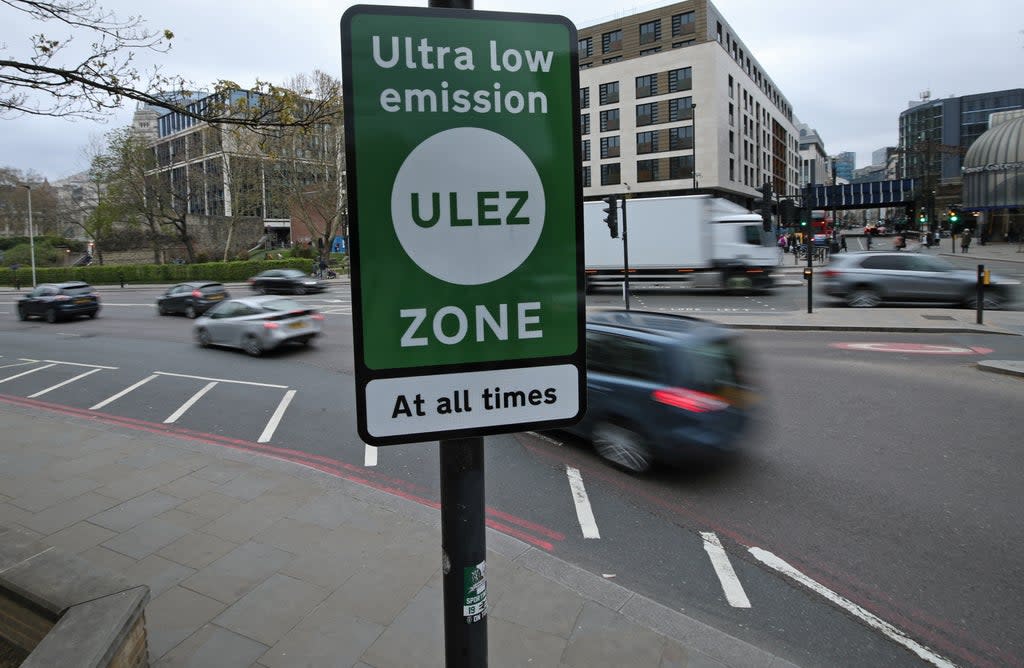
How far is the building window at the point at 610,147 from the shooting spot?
2306 inches

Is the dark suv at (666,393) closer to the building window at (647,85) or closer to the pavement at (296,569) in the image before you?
the pavement at (296,569)

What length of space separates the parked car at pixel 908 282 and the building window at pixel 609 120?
41302mm

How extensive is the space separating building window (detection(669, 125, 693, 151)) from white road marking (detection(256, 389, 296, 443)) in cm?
5035

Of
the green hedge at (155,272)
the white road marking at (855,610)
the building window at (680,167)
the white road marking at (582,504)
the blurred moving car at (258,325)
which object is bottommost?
the white road marking at (855,610)

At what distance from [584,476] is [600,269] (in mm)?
22107

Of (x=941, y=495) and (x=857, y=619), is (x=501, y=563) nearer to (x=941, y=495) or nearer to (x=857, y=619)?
(x=857, y=619)

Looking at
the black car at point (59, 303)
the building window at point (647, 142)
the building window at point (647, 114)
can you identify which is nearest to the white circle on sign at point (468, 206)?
the black car at point (59, 303)

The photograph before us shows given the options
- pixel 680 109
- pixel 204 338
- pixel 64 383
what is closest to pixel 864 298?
pixel 204 338

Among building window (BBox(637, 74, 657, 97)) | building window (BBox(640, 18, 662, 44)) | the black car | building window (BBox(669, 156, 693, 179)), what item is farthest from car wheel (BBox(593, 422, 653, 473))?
building window (BBox(640, 18, 662, 44))

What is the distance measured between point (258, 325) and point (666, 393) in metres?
11.2

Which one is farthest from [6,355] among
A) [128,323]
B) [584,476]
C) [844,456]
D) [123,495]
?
[844,456]

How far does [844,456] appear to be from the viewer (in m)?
7.43

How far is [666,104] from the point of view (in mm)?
56188

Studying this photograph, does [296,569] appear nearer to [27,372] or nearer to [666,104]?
[27,372]
